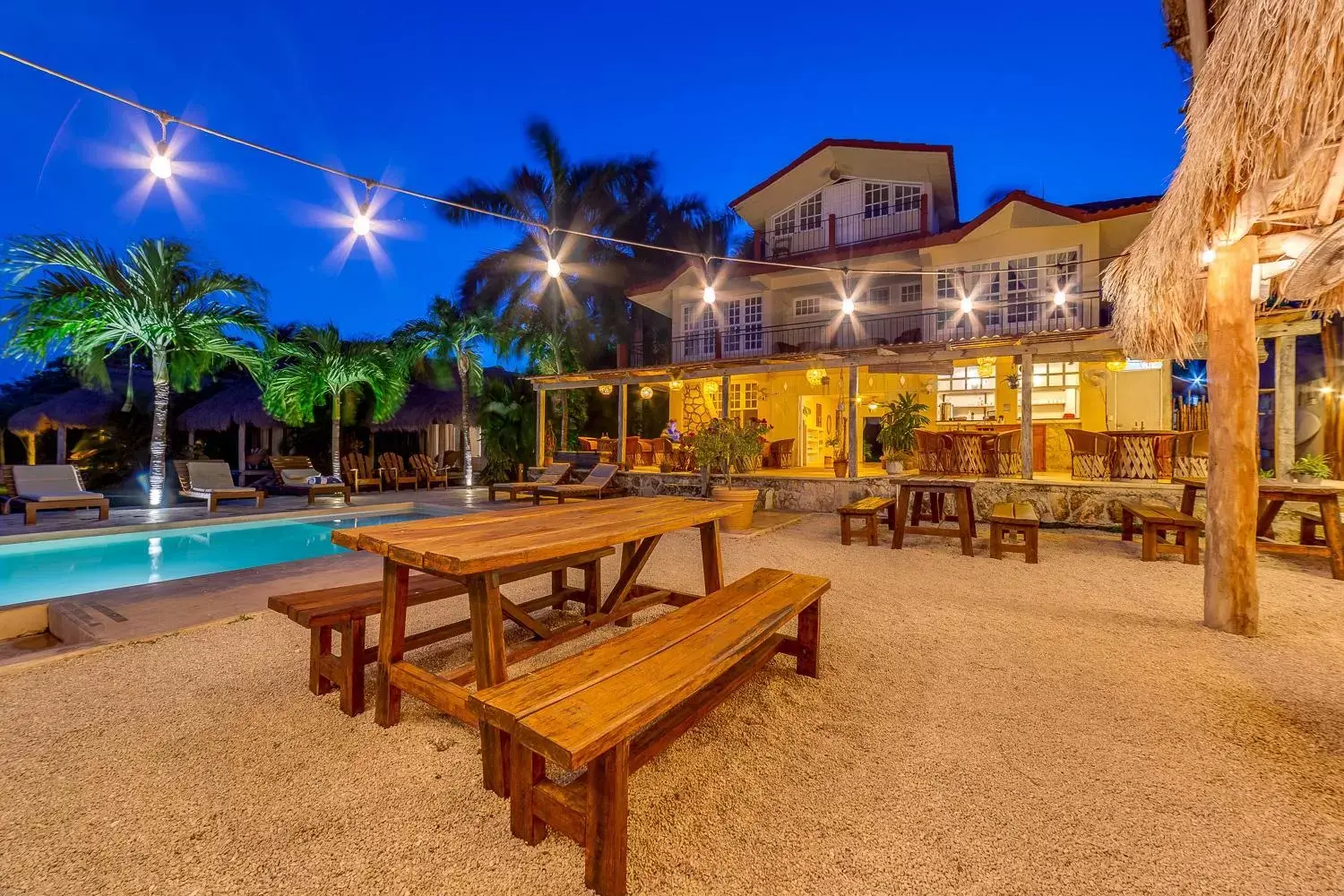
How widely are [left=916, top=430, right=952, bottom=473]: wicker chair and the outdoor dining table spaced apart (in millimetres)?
8622

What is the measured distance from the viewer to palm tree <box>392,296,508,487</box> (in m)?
14.2

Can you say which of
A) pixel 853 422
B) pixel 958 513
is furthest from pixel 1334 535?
pixel 853 422

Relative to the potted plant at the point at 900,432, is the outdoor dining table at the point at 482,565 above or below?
below

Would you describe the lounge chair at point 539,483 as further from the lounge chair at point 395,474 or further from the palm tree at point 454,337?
the lounge chair at point 395,474

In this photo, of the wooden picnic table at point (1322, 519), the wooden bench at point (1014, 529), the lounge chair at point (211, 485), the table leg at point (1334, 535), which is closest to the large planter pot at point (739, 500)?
the wooden bench at point (1014, 529)

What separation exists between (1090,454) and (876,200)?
8.76 meters

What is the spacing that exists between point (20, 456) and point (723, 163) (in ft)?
285

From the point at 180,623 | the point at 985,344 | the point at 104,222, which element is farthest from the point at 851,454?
the point at 104,222

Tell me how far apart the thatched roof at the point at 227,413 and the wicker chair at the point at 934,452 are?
16258 millimetres

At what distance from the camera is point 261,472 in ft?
52.3

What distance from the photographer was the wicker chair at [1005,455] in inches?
406

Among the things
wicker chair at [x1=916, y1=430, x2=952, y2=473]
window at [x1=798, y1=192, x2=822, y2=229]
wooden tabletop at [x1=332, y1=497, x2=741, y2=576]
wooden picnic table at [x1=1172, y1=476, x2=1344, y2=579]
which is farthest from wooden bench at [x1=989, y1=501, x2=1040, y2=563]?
window at [x1=798, y1=192, x2=822, y2=229]

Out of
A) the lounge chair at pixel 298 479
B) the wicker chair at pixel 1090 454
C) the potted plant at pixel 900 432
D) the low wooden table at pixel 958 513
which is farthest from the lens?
the lounge chair at pixel 298 479

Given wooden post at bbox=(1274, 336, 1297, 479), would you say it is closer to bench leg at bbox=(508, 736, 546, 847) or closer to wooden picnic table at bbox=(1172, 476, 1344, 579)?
wooden picnic table at bbox=(1172, 476, 1344, 579)
